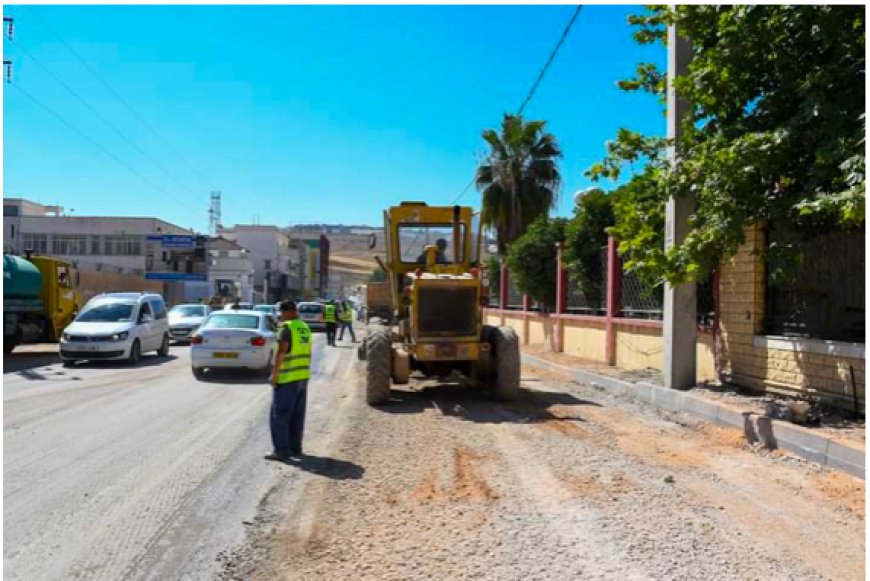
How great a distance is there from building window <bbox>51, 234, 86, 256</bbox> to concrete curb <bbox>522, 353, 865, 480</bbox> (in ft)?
237

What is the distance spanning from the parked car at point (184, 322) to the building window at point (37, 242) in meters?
51.5

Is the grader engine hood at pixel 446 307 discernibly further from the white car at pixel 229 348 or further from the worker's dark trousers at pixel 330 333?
the worker's dark trousers at pixel 330 333

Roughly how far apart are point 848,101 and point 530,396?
22.2 feet

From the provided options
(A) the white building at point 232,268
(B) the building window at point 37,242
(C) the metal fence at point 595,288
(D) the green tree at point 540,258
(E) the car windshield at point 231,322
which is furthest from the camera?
(A) the white building at point 232,268

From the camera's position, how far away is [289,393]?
7.80 meters

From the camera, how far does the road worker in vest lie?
768cm

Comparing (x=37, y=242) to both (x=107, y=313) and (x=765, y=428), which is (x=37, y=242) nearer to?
(x=107, y=313)

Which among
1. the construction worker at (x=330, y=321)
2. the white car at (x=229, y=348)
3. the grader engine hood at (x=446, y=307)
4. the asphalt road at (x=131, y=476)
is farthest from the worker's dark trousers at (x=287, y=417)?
the construction worker at (x=330, y=321)

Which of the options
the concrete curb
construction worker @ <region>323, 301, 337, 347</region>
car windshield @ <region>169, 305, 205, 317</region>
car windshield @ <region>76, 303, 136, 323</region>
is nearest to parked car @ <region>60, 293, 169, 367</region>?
car windshield @ <region>76, 303, 136, 323</region>

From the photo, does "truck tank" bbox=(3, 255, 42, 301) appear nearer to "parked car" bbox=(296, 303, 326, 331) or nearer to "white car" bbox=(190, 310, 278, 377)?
"white car" bbox=(190, 310, 278, 377)

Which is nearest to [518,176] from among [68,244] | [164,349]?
[164,349]

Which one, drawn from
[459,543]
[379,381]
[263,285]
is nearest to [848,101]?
[459,543]

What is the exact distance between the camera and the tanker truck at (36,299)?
1984 cm

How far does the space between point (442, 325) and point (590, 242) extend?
8510 mm
